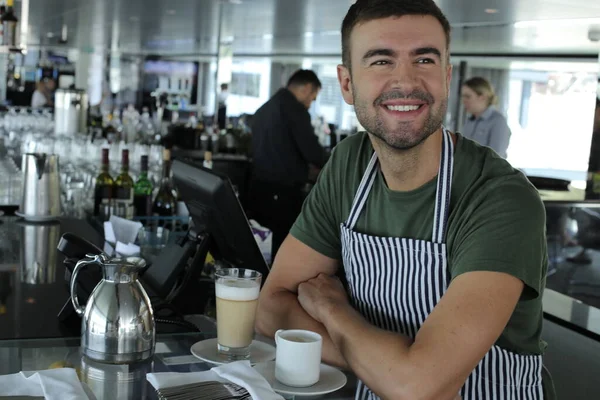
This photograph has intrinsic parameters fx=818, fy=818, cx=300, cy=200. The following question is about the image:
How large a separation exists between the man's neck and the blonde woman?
5.67 m

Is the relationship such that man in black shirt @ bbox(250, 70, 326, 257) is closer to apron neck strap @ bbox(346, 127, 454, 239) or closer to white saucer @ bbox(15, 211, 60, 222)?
white saucer @ bbox(15, 211, 60, 222)

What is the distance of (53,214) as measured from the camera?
10.9 ft

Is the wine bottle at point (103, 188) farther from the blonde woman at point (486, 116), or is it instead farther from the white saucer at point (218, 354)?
the blonde woman at point (486, 116)

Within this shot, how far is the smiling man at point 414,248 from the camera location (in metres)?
1.41

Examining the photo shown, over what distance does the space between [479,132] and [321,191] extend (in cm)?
574

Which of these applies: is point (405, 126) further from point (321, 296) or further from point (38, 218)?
point (38, 218)

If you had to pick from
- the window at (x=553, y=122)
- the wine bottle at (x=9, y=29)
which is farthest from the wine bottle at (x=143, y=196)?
the window at (x=553, y=122)

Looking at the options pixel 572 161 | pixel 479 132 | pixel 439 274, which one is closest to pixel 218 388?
pixel 439 274

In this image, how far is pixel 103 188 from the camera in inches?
139

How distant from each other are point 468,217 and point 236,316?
1.54 ft

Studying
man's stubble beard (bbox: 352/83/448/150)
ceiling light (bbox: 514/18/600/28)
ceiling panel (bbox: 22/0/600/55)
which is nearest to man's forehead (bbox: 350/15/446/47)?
man's stubble beard (bbox: 352/83/448/150)

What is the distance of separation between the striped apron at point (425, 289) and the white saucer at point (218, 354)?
0.87 feet

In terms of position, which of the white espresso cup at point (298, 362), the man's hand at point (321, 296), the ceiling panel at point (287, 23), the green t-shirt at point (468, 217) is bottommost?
the white espresso cup at point (298, 362)

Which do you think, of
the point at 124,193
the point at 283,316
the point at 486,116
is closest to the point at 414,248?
Result: the point at 283,316
